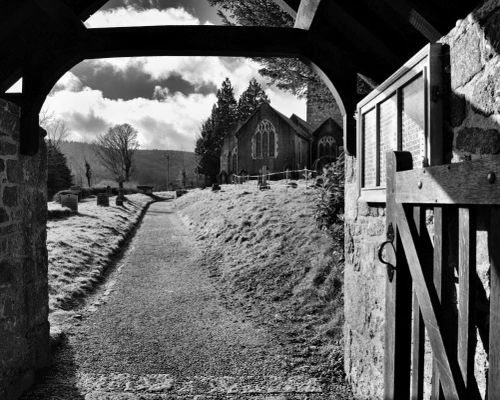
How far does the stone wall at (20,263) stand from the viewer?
4066 millimetres

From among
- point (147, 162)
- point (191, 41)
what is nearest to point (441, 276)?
point (191, 41)

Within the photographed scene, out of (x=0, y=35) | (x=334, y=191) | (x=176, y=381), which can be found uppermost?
(x=0, y=35)

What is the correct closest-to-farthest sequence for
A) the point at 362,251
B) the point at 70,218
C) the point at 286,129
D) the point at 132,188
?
1. the point at 362,251
2. the point at 70,218
3. the point at 286,129
4. the point at 132,188

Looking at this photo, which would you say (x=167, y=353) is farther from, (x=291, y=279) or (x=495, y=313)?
(x=495, y=313)

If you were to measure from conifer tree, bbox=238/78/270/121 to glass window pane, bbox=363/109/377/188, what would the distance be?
57.1 meters

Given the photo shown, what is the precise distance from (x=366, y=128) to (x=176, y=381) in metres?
3.55

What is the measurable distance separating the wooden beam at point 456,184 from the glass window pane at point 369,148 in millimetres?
1549

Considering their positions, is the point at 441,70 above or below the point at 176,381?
above

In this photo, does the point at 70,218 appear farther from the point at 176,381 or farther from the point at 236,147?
the point at 236,147

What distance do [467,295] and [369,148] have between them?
2475 millimetres

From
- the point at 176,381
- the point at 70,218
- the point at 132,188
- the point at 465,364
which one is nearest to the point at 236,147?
the point at 132,188

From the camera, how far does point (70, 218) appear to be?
17516 mm

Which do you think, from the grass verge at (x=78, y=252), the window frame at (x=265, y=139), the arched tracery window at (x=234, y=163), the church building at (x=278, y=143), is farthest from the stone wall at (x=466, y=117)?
the arched tracery window at (x=234, y=163)

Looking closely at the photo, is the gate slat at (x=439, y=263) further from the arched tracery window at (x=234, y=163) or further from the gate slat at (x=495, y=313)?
the arched tracery window at (x=234, y=163)
